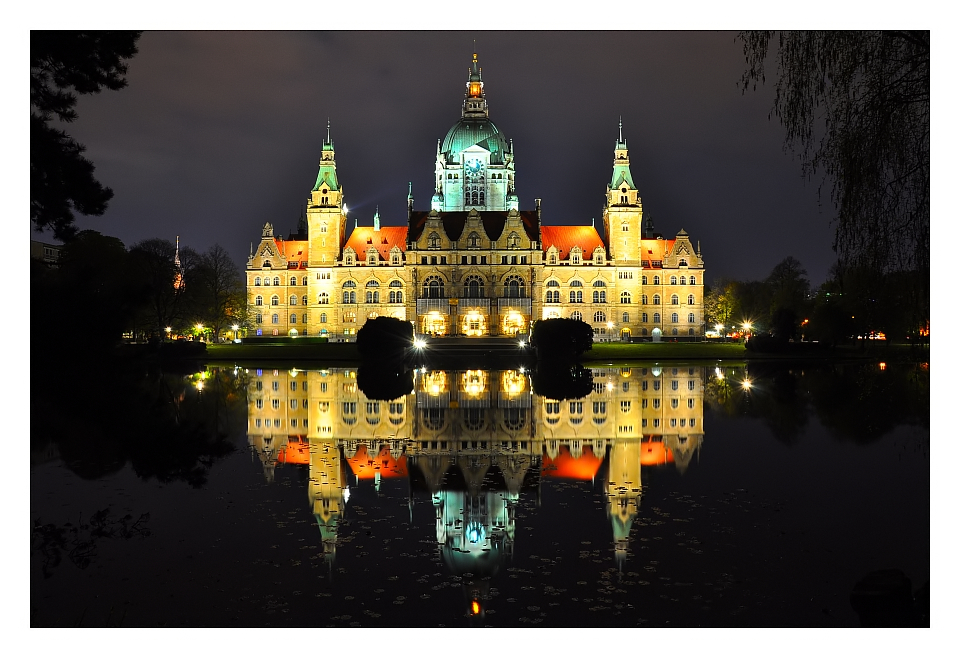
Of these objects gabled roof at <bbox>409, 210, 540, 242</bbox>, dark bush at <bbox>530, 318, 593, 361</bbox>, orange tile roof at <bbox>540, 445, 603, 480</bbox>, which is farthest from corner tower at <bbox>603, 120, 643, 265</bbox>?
orange tile roof at <bbox>540, 445, 603, 480</bbox>

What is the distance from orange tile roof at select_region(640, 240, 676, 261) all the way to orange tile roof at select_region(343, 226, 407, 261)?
2787 cm

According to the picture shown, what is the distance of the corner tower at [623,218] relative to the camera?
304 ft

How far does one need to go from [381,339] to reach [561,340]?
1136 centimetres

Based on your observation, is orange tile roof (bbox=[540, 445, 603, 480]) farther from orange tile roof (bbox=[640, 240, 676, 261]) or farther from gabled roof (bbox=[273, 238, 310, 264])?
gabled roof (bbox=[273, 238, 310, 264])

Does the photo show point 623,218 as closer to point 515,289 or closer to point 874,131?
point 515,289

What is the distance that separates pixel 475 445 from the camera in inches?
650

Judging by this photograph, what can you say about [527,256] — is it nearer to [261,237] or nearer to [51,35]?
[261,237]

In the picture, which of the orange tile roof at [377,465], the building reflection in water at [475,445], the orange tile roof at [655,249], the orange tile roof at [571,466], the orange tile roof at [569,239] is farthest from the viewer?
the orange tile roof at [655,249]

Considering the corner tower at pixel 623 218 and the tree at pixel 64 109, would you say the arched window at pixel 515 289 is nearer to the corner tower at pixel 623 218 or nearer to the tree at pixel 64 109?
the corner tower at pixel 623 218

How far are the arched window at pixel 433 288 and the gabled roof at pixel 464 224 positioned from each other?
16.0 ft

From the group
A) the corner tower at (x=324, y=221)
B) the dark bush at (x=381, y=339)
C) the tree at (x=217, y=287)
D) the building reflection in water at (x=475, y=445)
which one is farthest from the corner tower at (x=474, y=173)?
the building reflection in water at (x=475, y=445)

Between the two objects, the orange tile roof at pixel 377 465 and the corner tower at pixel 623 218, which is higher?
the corner tower at pixel 623 218

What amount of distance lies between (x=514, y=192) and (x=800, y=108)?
101992 mm

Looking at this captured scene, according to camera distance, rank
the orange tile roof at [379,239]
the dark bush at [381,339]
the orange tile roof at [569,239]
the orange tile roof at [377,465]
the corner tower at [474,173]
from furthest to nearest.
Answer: the corner tower at [474,173]
the orange tile roof at [379,239]
the orange tile roof at [569,239]
the dark bush at [381,339]
the orange tile roof at [377,465]
